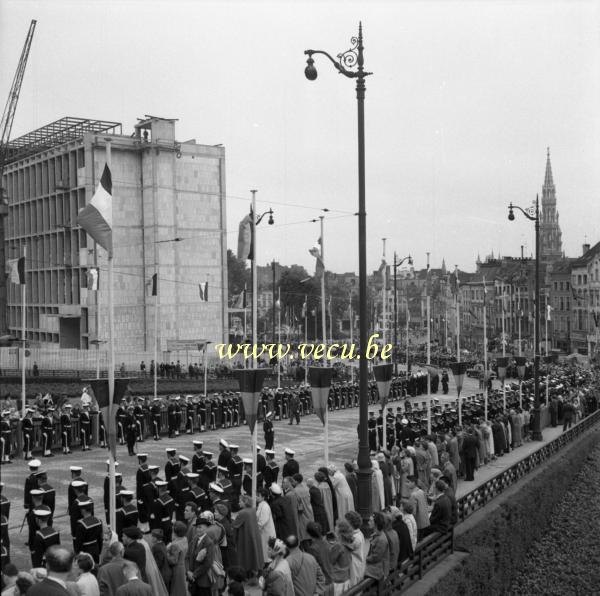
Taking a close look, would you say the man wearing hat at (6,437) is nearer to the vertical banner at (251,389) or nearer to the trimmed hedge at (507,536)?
the vertical banner at (251,389)

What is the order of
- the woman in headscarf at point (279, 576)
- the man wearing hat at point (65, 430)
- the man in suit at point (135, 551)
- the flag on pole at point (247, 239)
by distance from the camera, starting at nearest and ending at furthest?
the woman in headscarf at point (279, 576), the man in suit at point (135, 551), the flag on pole at point (247, 239), the man wearing hat at point (65, 430)

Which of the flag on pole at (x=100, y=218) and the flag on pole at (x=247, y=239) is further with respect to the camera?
the flag on pole at (x=247, y=239)

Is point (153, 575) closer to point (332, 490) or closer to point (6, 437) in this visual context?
point (332, 490)

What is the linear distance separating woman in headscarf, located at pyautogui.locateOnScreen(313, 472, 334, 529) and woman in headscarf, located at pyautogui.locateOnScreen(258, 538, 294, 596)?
496 cm

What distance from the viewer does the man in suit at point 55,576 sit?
750cm

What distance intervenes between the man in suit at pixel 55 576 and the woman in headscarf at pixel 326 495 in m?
7.19

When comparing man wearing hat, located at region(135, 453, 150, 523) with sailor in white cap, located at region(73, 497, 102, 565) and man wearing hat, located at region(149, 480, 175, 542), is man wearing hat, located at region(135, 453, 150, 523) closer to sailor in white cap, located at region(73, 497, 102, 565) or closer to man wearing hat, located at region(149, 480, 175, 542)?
man wearing hat, located at region(149, 480, 175, 542)

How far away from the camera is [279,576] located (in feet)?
30.0

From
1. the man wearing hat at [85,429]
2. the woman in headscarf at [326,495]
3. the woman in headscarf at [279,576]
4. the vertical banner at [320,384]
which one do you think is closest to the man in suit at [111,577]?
the woman in headscarf at [279,576]

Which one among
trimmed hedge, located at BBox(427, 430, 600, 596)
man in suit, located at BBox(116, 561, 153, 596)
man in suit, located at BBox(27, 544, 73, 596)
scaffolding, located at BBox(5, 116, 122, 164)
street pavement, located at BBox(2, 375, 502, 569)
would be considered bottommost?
trimmed hedge, located at BBox(427, 430, 600, 596)

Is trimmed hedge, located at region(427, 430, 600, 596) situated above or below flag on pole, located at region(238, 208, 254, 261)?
below

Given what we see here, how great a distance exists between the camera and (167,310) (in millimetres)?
66000

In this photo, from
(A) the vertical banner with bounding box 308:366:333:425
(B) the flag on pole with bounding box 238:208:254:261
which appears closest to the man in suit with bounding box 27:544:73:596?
(A) the vertical banner with bounding box 308:366:333:425

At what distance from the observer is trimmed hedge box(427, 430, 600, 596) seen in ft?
47.1
